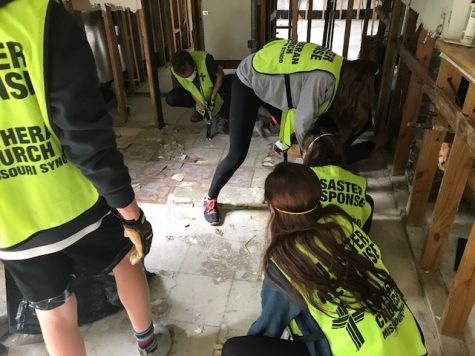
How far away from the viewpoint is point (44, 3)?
0.80m

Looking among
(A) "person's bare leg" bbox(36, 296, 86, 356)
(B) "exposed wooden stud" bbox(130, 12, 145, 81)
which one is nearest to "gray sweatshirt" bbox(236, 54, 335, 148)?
(A) "person's bare leg" bbox(36, 296, 86, 356)

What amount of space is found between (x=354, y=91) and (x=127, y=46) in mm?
2992

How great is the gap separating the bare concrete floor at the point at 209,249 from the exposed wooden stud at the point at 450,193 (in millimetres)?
126

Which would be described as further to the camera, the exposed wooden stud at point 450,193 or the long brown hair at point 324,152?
the long brown hair at point 324,152

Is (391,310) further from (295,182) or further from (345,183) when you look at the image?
(345,183)

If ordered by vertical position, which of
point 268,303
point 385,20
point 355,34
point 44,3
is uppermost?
point 44,3

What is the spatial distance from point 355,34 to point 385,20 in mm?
4193

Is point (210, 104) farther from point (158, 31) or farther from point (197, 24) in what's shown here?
point (158, 31)

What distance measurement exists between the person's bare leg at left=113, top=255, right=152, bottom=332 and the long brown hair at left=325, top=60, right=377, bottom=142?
1176 mm

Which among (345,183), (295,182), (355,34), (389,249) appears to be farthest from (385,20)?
(355,34)

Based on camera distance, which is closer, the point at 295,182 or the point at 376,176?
the point at 295,182

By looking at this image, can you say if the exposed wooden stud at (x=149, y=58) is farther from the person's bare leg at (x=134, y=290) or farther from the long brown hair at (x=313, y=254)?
the long brown hair at (x=313, y=254)

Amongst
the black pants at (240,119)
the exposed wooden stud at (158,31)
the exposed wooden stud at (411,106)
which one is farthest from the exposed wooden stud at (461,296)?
the exposed wooden stud at (158,31)

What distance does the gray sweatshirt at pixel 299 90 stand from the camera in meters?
1.78
